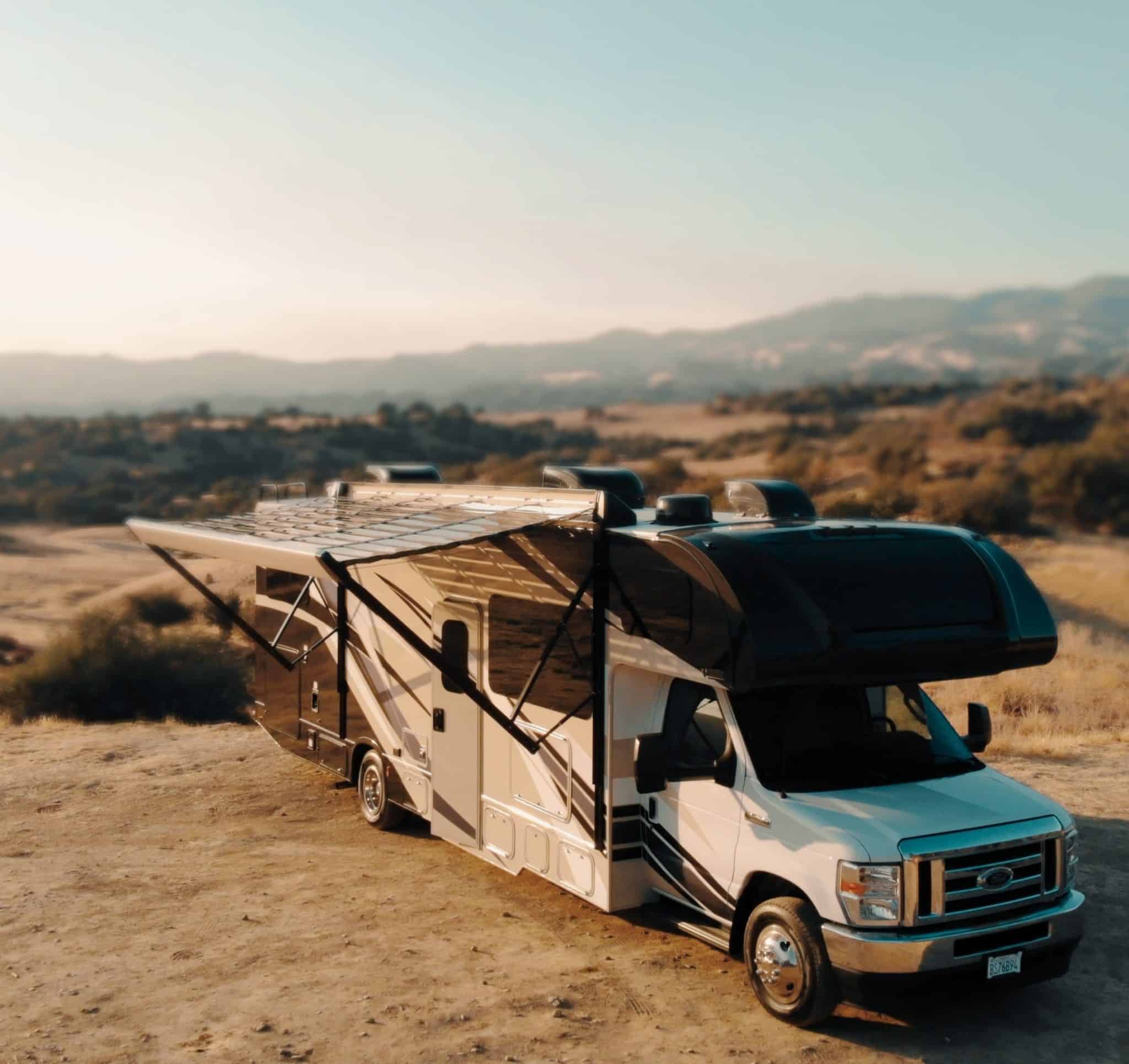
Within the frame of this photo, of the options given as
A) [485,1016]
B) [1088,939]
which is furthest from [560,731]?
[1088,939]

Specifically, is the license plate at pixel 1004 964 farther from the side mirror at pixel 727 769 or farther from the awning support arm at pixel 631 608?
the awning support arm at pixel 631 608

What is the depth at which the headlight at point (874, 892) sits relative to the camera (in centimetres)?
654

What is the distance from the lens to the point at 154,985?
7.64 m

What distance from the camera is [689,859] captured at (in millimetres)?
7672

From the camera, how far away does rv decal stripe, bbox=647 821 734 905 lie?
7.39 metres

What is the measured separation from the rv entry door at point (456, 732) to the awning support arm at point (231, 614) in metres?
2.26

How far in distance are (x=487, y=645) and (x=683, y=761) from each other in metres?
2.14

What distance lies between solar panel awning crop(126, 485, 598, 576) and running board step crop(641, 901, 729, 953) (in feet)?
8.16

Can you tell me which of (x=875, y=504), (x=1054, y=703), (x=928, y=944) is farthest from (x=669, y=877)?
(x=875, y=504)

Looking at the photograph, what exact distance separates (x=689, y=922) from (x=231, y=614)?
5.17 metres

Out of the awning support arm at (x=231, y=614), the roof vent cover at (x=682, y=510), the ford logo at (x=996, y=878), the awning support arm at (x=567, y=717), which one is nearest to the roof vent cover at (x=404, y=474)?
the awning support arm at (x=231, y=614)

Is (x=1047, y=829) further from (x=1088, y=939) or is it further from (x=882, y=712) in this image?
(x=1088, y=939)

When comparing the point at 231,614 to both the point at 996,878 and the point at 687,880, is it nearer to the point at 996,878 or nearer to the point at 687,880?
the point at 687,880

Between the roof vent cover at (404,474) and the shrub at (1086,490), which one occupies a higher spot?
the roof vent cover at (404,474)
